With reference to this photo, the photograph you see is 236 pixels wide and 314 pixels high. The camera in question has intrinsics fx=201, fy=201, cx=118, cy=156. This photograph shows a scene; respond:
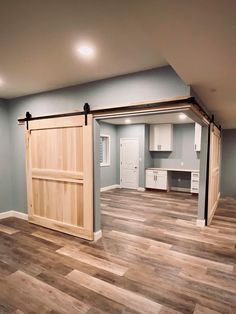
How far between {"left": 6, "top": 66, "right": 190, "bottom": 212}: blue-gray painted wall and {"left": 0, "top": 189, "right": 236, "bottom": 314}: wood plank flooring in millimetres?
1103

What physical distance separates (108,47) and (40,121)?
2.32 meters

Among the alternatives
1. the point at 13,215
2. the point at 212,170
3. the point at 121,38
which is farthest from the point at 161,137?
the point at 121,38

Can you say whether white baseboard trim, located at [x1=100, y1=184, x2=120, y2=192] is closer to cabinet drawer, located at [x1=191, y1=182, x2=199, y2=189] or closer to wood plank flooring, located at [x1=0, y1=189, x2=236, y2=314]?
cabinet drawer, located at [x1=191, y1=182, x2=199, y2=189]

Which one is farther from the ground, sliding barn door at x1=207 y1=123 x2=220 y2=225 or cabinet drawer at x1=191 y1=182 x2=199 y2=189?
sliding barn door at x1=207 y1=123 x2=220 y2=225

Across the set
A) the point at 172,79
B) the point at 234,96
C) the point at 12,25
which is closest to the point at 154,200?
the point at 234,96

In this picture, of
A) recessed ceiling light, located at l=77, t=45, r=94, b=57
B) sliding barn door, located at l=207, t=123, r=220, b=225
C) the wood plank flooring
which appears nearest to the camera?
the wood plank flooring

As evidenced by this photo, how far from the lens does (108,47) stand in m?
2.19

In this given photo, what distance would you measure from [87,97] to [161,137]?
4997 mm

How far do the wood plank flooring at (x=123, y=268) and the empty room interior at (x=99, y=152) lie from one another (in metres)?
0.02

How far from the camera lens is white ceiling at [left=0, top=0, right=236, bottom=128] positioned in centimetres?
134

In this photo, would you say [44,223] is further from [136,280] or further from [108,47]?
[108,47]

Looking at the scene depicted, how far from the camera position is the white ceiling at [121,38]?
4.40ft

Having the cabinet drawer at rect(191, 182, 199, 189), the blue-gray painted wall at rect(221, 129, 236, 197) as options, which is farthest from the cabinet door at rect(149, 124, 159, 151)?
the blue-gray painted wall at rect(221, 129, 236, 197)

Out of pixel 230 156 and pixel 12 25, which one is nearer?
pixel 12 25
